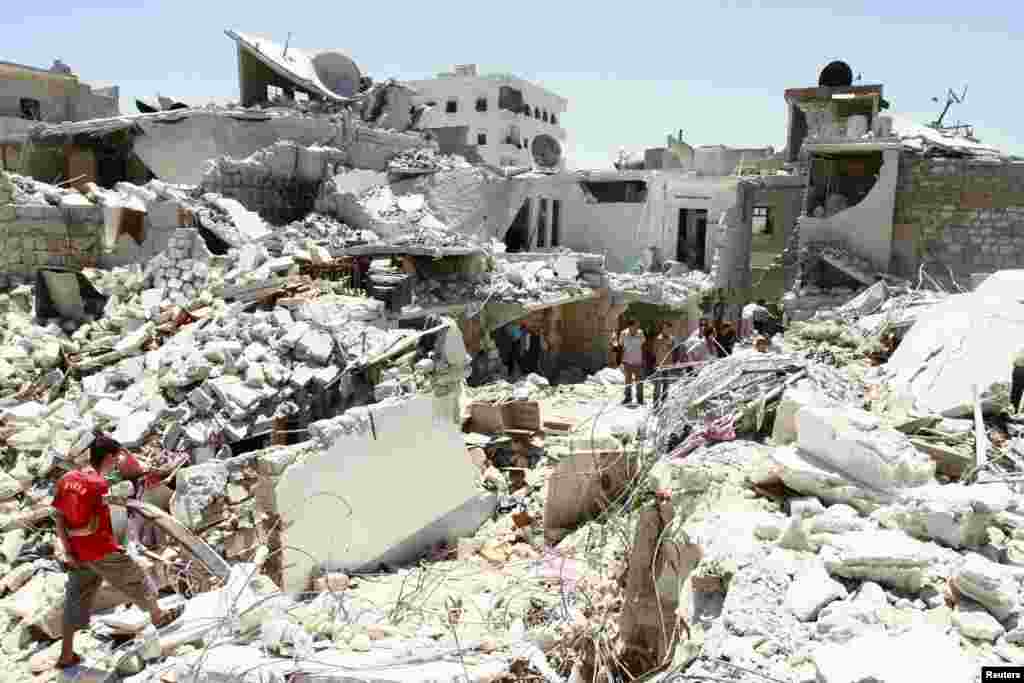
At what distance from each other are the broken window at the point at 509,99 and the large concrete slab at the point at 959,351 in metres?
31.4

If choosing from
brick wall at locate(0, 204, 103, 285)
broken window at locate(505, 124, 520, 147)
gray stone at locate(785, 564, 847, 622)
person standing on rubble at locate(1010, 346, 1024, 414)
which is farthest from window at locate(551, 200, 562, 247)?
gray stone at locate(785, 564, 847, 622)

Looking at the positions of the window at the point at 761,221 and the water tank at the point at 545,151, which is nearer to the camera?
the window at the point at 761,221

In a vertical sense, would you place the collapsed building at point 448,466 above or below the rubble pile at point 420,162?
below

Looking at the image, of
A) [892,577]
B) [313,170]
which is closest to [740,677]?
[892,577]

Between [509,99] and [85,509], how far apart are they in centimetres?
3544

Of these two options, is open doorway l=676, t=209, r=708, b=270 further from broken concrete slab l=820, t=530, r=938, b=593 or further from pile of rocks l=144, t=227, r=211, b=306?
broken concrete slab l=820, t=530, r=938, b=593

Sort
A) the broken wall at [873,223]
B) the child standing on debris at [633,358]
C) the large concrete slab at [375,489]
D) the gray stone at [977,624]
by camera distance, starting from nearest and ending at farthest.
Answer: the gray stone at [977,624] → the large concrete slab at [375,489] → the child standing on debris at [633,358] → the broken wall at [873,223]

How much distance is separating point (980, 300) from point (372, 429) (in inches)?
231

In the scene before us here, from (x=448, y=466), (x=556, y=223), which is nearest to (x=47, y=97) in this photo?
(x=556, y=223)

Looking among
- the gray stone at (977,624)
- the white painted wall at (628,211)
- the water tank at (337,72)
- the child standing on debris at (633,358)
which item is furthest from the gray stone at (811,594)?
the water tank at (337,72)

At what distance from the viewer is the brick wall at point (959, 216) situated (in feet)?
40.2

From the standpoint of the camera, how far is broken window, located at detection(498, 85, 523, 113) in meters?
36.3

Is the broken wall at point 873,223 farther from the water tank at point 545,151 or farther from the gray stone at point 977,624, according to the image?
the water tank at point 545,151

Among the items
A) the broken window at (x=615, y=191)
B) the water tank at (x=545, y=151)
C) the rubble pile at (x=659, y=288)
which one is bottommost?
the rubble pile at (x=659, y=288)
